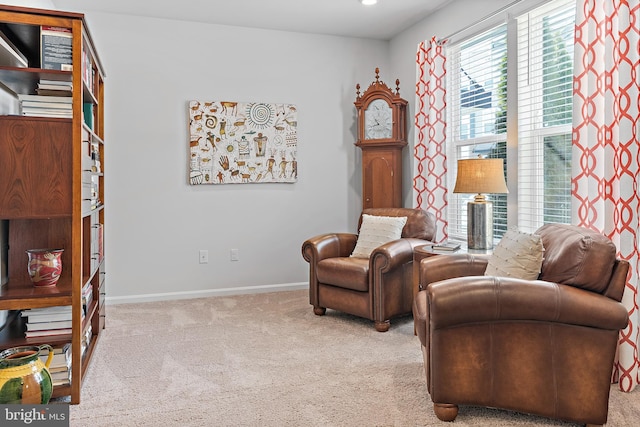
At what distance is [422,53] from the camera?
4207 millimetres

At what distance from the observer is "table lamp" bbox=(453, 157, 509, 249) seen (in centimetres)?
310

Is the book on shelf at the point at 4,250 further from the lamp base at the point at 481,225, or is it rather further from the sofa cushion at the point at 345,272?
the lamp base at the point at 481,225

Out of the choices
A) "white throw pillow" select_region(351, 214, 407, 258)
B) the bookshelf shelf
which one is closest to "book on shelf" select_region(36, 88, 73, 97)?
the bookshelf shelf

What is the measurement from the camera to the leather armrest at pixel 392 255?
11.1ft

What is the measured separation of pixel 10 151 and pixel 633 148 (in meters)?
3.10

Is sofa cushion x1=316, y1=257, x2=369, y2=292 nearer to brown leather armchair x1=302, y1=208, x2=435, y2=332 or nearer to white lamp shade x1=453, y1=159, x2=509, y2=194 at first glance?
brown leather armchair x1=302, y1=208, x2=435, y2=332

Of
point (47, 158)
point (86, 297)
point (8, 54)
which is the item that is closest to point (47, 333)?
point (86, 297)

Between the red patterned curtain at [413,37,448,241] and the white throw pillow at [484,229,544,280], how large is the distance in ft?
5.49

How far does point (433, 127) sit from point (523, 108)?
35.9 inches

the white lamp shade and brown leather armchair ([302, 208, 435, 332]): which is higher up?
the white lamp shade

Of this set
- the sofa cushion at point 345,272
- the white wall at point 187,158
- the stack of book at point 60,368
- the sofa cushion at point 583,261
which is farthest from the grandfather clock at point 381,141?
the stack of book at point 60,368

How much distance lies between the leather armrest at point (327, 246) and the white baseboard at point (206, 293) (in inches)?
39.3

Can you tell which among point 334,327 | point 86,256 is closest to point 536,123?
point 334,327

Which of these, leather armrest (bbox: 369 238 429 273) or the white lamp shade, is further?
leather armrest (bbox: 369 238 429 273)
